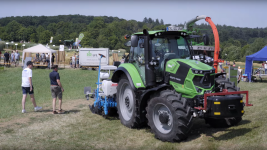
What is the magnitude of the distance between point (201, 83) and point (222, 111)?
0.81 metres

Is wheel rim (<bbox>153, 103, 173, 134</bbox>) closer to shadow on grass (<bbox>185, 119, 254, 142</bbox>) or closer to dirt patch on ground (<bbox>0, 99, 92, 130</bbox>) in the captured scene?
shadow on grass (<bbox>185, 119, 254, 142</bbox>)

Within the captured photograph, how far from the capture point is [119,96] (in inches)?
331

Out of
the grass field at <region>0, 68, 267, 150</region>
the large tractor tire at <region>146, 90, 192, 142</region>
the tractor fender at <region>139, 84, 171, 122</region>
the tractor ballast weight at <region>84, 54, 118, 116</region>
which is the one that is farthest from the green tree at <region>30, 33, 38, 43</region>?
the large tractor tire at <region>146, 90, 192, 142</region>

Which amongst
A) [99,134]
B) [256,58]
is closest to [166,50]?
[99,134]

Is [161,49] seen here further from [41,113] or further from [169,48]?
[41,113]

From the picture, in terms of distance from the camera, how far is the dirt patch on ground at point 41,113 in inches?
340

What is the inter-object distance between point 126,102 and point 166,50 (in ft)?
6.45

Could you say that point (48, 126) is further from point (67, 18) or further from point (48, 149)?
point (67, 18)

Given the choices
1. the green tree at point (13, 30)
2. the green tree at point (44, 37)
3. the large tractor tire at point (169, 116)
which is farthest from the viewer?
the green tree at point (13, 30)

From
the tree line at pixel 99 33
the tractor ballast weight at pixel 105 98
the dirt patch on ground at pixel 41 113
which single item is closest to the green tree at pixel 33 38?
the tree line at pixel 99 33

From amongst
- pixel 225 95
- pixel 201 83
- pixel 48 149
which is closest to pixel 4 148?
pixel 48 149

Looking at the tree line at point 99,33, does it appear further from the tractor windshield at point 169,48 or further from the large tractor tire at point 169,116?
the large tractor tire at point 169,116

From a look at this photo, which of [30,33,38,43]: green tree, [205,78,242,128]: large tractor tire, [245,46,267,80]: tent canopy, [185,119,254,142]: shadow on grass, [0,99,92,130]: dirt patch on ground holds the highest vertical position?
[30,33,38,43]: green tree

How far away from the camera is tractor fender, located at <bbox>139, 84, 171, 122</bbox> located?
22.0 ft
